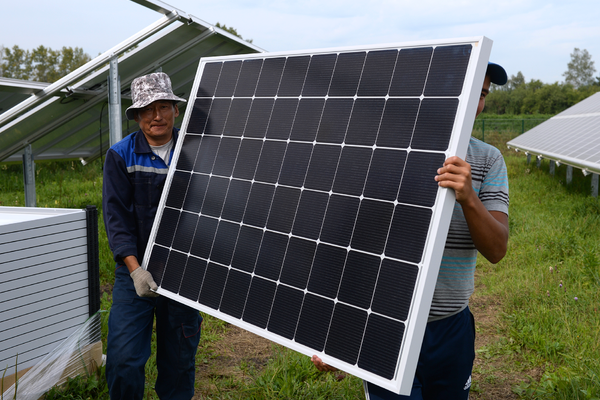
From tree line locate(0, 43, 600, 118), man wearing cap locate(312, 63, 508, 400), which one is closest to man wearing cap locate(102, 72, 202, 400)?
man wearing cap locate(312, 63, 508, 400)

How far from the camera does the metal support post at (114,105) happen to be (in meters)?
6.74

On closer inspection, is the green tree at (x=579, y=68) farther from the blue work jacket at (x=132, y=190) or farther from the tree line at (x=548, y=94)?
the blue work jacket at (x=132, y=190)

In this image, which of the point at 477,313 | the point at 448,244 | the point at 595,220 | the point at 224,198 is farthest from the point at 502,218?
the point at 595,220

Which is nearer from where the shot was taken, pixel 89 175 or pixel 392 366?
pixel 392 366

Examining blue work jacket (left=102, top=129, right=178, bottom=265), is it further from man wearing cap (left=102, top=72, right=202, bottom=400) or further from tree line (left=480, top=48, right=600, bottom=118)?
tree line (left=480, top=48, right=600, bottom=118)

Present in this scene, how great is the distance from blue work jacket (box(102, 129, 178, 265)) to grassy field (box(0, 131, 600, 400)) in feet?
5.02

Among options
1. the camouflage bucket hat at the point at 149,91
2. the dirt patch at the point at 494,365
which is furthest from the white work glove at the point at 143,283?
the dirt patch at the point at 494,365

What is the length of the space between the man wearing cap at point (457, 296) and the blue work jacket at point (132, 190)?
180 centimetres

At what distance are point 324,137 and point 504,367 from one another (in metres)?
3.59

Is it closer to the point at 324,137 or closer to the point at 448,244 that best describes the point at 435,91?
the point at 324,137

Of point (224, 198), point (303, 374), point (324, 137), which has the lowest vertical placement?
point (303, 374)

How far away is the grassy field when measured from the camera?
4.21m

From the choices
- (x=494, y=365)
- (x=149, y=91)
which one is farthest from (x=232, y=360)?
(x=149, y=91)

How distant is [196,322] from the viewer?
3.80 metres
